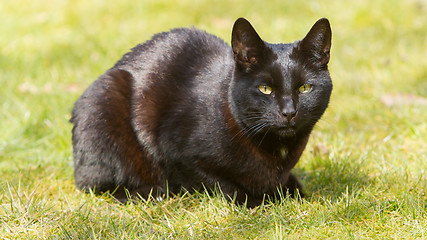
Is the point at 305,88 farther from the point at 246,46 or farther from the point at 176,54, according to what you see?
the point at 176,54

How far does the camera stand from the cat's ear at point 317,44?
245 cm

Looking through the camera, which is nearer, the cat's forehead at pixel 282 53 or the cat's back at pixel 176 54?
the cat's forehead at pixel 282 53

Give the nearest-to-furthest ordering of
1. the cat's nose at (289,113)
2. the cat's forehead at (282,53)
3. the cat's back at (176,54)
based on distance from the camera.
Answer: the cat's nose at (289,113) → the cat's forehead at (282,53) → the cat's back at (176,54)

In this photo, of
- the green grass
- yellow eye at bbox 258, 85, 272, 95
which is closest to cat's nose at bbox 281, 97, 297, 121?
yellow eye at bbox 258, 85, 272, 95

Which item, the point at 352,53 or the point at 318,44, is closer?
the point at 318,44

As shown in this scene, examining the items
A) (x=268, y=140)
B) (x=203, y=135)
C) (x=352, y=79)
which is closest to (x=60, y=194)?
Result: (x=203, y=135)

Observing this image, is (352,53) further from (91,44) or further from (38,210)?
(38,210)

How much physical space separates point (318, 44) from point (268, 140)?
0.55m

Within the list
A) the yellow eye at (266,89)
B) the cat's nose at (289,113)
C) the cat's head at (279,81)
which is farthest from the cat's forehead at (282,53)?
the cat's nose at (289,113)

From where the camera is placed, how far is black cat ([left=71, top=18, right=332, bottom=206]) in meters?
Answer: 2.44

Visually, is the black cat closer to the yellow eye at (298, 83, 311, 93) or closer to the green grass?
the yellow eye at (298, 83, 311, 93)

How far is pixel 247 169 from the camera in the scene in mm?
2617

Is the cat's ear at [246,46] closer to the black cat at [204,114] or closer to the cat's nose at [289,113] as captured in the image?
the black cat at [204,114]

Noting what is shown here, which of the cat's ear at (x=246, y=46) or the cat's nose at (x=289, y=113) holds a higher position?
the cat's ear at (x=246, y=46)
